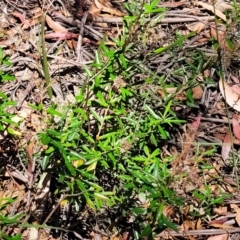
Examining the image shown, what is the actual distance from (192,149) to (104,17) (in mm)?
1153

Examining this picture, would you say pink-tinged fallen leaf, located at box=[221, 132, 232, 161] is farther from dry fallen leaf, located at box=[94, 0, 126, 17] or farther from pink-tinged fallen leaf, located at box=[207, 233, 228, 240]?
dry fallen leaf, located at box=[94, 0, 126, 17]

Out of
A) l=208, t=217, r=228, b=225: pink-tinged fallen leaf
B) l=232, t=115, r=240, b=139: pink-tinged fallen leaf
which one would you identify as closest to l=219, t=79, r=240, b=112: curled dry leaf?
l=232, t=115, r=240, b=139: pink-tinged fallen leaf

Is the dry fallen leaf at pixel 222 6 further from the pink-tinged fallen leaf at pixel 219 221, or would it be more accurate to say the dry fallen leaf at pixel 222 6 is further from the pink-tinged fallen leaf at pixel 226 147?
→ the pink-tinged fallen leaf at pixel 219 221

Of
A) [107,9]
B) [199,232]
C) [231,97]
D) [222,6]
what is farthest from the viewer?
[222,6]

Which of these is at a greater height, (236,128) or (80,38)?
(80,38)

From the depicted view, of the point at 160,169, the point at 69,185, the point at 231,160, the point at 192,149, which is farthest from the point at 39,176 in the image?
the point at 231,160

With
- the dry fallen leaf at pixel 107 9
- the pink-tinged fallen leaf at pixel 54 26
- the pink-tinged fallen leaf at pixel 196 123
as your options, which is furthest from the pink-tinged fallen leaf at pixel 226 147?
the pink-tinged fallen leaf at pixel 54 26

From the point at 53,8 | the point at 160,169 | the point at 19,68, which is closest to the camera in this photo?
the point at 160,169

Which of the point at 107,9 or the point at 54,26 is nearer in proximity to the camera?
the point at 54,26

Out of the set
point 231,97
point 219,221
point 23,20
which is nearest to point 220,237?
point 219,221

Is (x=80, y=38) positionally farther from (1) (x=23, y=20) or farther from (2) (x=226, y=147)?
(2) (x=226, y=147)

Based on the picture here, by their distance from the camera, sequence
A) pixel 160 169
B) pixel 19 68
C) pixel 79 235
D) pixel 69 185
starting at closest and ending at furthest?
pixel 69 185 < pixel 160 169 < pixel 79 235 < pixel 19 68

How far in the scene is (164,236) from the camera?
2.79 meters

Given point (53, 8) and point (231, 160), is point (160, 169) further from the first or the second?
point (53, 8)
